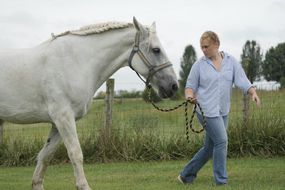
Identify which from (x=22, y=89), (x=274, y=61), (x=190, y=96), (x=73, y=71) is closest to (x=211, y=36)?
(x=190, y=96)

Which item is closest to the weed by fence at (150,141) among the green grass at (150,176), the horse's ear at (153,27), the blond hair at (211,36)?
the green grass at (150,176)

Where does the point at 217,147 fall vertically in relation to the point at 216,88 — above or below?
below

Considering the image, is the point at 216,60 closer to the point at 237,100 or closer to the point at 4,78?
the point at 4,78

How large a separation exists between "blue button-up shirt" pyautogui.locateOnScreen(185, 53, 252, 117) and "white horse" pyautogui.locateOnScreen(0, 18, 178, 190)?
27.7 inches

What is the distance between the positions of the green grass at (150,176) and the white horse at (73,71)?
1493 mm

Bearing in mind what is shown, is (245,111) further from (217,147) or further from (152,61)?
(152,61)

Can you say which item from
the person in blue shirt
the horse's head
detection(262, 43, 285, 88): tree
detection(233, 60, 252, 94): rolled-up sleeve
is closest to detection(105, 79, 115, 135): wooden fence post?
the person in blue shirt

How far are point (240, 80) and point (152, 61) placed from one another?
130 centimetres

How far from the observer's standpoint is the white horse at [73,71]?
590 cm

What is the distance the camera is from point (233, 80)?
264 inches

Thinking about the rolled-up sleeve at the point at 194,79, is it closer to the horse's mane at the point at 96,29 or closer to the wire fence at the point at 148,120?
the horse's mane at the point at 96,29

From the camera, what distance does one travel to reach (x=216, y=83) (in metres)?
6.55

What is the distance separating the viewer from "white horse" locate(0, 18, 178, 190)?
5.90 metres

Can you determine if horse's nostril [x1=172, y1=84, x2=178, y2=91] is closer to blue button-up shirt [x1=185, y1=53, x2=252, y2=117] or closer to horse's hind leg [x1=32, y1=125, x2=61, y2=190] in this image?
blue button-up shirt [x1=185, y1=53, x2=252, y2=117]
